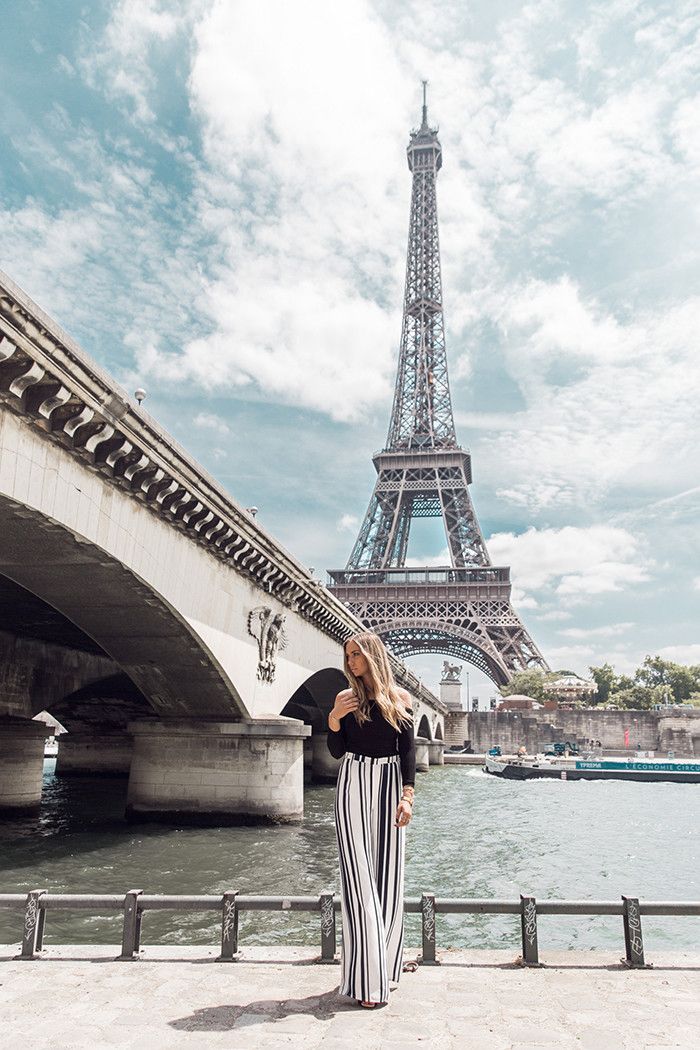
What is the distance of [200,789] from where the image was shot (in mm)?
23516

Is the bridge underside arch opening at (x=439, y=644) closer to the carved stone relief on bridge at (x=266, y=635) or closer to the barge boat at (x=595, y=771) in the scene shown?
the barge boat at (x=595, y=771)

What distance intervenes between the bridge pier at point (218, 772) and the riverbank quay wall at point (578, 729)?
79138mm

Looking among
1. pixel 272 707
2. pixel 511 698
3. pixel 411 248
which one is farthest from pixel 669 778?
pixel 411 248

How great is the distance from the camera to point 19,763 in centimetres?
2625

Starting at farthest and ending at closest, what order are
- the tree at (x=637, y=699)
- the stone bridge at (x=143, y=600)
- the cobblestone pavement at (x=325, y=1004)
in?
the tree at (x=637, y=699) < the stone bridge at (x=143, y=600) < the cobblestone pavement at (x=325, y=1004)

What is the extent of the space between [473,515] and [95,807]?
7835 centimetres

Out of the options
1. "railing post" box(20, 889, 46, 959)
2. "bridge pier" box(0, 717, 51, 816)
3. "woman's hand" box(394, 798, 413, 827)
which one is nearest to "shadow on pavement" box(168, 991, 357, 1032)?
"woman's hand" box(394, 798, 413, 827)

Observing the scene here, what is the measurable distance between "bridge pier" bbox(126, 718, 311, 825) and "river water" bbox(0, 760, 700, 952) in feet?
1.94

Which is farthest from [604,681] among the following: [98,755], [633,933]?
[633,933]

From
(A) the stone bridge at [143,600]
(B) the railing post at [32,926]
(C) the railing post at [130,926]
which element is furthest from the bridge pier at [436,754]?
(B) the railing post at [32,926]

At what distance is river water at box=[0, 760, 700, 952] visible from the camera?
12.0 meters

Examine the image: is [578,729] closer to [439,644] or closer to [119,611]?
[439,644]

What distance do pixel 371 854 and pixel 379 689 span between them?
1271 millimetres

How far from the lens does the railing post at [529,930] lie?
6764 mm
